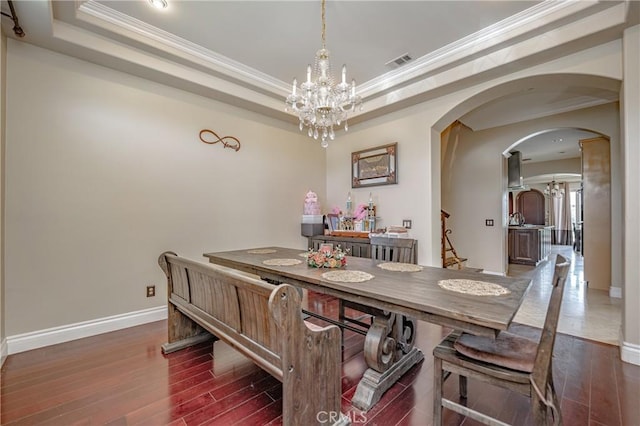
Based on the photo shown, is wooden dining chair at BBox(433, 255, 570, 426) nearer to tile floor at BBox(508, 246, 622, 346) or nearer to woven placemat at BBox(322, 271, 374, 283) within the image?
woven placemat at BBox(322, 271, 374, 283)

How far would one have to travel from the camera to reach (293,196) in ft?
14.9

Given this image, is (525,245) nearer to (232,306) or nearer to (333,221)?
(333,221)

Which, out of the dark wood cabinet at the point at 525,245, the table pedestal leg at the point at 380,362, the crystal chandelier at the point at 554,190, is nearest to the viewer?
the table pedestal leg at the point at 380,362

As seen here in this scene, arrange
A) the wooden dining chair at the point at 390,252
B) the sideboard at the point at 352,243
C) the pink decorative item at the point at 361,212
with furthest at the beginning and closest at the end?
the pink decorative item at the point at 361,212 < the sideboard at the point at 352,243 < the wooden dining chair at the point at 390,252

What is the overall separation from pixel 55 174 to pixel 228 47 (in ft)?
7.08

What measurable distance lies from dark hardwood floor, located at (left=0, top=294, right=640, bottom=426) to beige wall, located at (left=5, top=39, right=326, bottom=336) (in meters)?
0.61

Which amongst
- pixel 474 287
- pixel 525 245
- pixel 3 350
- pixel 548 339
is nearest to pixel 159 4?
pixel 3 350

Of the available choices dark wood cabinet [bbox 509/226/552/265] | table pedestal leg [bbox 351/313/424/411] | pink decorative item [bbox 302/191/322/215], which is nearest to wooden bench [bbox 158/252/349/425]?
table pedestal leg [bbox 351/313/424/411]

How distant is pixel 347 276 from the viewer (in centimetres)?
Answer: 189

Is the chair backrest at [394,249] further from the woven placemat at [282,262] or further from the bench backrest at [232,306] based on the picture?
the bench backrest at [232,306]

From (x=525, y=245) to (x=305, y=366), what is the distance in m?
7.32

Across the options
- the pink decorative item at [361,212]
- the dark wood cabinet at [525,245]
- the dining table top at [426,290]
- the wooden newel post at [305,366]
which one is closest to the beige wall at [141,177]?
the pink decorative item at [361,212]

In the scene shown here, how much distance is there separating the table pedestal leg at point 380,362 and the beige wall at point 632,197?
1.96 meters

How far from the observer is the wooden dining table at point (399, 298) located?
126cm
